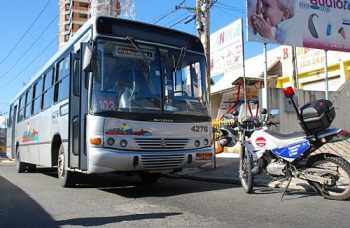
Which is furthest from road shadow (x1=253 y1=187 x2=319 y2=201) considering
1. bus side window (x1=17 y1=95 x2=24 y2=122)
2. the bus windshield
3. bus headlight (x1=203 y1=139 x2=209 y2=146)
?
bus side window (x1=17 y1=95 x2=24 y2=122)

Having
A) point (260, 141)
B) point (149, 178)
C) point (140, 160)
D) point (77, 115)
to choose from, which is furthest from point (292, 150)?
point (149, 178)

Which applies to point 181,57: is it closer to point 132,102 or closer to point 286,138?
point 132,102

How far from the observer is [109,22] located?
8.70 m

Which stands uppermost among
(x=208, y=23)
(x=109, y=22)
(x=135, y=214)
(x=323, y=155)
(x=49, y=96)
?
(x=208, y=23)

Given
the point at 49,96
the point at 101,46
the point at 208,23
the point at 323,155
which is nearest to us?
the point at 323,155

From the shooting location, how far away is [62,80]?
34.5 ft

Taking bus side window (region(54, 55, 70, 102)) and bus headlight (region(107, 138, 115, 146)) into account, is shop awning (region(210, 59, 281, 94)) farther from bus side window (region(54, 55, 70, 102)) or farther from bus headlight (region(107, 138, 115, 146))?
bus headlight (region(107, 138, 115, 146))

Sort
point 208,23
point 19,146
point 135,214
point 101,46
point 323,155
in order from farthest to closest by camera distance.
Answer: point 19,146
point 208,23
point 101,46
point 323,155
point 135,214

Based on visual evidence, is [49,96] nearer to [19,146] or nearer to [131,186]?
[131,186]

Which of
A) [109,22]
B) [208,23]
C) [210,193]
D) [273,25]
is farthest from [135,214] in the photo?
[273,25]

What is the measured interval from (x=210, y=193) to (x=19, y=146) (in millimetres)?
9959

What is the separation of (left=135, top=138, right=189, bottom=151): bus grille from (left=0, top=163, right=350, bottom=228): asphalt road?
907 millimetres

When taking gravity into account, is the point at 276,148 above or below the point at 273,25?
below

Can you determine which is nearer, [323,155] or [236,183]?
[323,155]
